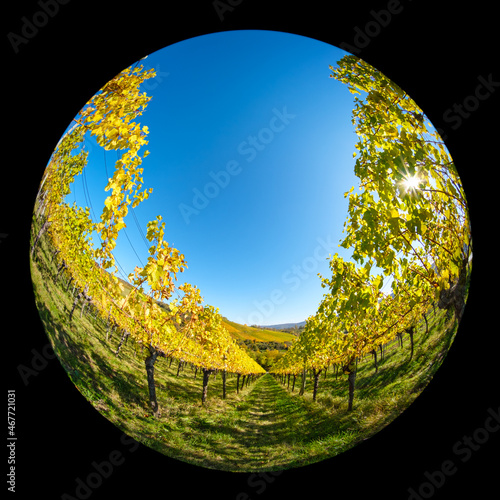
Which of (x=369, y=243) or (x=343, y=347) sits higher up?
(x=369, y=243)

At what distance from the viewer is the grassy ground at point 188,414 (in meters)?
2.12

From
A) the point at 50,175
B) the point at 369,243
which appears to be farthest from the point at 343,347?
the point at 50,175

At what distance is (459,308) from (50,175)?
16.7 feet

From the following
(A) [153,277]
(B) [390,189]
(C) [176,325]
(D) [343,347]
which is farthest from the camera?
(D) [343,347]

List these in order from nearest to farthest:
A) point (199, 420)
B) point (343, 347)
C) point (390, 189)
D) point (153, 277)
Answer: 1. point (153, 277)
2. point (390, 189)
3. point (199, 420)
4. point (343, 347)

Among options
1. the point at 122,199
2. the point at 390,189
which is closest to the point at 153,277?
the point at 122,199

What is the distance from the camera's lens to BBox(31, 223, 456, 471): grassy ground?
2.12m

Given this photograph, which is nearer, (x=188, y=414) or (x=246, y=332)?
(x=188, y=414)

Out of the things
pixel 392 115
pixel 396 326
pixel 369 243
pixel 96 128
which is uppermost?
pixel 96 128

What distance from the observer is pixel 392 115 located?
2.30 meters

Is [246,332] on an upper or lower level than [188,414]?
upper

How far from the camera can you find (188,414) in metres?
2.39

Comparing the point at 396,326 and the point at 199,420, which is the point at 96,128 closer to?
the point at 199,420

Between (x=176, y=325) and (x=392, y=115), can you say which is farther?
(x=176, y=325)
